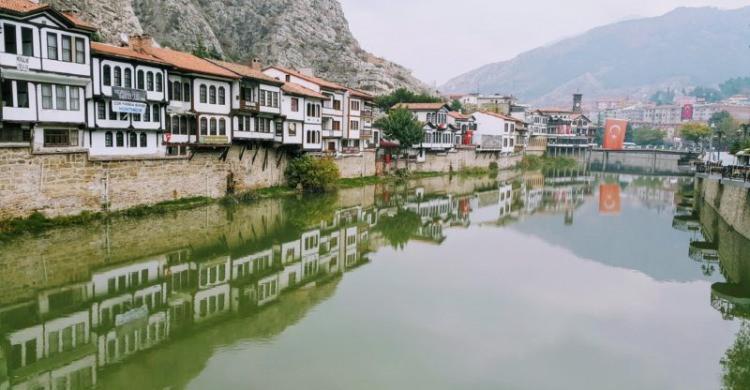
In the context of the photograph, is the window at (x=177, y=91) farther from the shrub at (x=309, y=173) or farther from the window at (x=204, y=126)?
the shrub at (x=309, y=173)

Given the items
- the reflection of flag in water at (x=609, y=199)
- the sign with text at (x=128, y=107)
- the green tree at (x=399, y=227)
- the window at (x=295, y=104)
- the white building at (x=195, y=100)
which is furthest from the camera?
the reflection of flag in water at (x=609, y=199)

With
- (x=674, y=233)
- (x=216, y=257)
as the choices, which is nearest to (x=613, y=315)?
(x=216, y=257)

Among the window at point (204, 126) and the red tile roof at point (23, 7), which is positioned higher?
the red tile roof at point (23, 7)

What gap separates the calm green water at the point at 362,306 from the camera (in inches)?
557

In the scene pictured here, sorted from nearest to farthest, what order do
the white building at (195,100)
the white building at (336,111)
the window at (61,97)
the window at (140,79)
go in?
the window at (61,97)
the window at (140,79)
the white building at (195,100)
the white building at (336,111)

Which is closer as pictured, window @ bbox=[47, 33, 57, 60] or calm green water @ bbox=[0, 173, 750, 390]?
calm green water @ bbox=[0, 173, 750, 390]

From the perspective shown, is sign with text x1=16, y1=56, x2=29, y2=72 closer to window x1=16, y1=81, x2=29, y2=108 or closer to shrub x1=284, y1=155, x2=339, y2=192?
window x1=16, y1=81, x2=29, y2=108

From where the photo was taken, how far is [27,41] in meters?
25.0

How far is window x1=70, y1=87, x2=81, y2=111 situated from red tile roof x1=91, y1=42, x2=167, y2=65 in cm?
223

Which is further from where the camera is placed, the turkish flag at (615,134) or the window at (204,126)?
the turkish flag at (615,134)

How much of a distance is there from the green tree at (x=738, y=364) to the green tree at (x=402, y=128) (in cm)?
4483

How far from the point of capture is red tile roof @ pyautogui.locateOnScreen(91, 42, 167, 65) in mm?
28641

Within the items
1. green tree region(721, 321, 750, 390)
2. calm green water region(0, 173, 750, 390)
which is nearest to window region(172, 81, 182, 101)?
calm green water region(0, 173, 750, 390)

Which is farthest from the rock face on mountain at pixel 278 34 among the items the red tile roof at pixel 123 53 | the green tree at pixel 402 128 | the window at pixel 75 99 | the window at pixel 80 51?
the window at pixel 75 99
